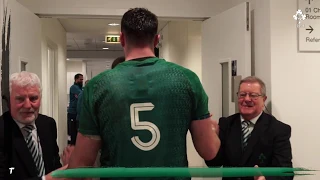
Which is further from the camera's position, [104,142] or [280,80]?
[280,80]

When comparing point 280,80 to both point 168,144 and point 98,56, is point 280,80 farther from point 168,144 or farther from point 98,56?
point 98,56

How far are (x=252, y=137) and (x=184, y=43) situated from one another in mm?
3603

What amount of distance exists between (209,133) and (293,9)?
1.76 metres

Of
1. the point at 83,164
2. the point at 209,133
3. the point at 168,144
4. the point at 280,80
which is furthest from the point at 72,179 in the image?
the point at 280,80

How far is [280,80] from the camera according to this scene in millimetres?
2654

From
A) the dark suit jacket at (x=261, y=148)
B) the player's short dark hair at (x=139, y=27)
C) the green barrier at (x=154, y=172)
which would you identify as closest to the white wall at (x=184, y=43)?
the dark suit jacket at (x=261, y=148)

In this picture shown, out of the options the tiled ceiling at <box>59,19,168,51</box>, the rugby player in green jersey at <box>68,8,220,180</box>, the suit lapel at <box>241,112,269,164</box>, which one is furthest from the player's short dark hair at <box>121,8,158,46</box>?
the tiled ceiling at <box>59,19,168,51</box>

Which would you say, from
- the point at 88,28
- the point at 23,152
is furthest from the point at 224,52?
the point at 88,28

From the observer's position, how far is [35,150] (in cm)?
175

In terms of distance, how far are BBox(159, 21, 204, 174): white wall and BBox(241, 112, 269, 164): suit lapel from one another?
3209 millimetres

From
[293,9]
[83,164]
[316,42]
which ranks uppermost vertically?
[293,9]

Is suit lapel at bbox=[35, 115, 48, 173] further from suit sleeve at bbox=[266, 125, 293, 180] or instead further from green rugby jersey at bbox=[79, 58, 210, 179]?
suit sleeve at bbox=[266, 125, 293, 180]

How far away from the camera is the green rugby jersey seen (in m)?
1.17

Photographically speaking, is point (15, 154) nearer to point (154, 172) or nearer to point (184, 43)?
point (154, 172)
